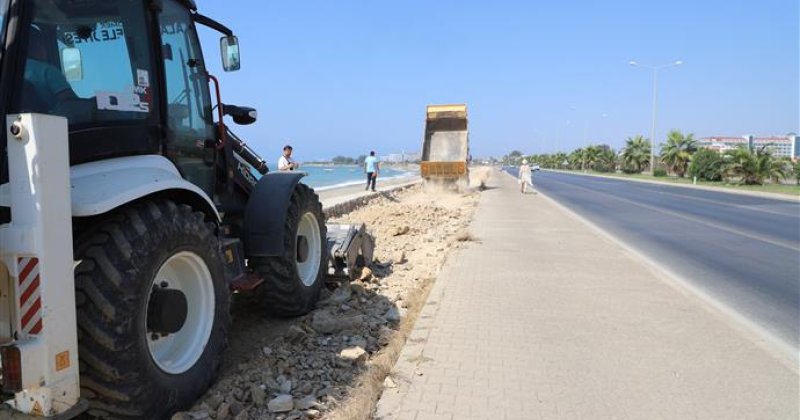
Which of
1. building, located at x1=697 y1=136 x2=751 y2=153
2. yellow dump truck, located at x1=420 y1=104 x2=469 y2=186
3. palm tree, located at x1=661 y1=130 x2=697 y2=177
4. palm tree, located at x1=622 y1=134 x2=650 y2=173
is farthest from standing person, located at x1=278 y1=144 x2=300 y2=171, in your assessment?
palm tree, located at x1=622 y1=134 x2=650 y2=173

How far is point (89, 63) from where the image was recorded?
3490mm

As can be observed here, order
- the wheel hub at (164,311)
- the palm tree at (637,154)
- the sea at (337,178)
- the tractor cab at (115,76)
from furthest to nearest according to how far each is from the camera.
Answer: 1. the palm tree at (637,154)
2. the sea at (337,178)
3. the wheel hub at (164,311)
4. the tractor cab at (115,76)

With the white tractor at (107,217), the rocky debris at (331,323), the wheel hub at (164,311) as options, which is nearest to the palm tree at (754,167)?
the rocky debris at (331,323)

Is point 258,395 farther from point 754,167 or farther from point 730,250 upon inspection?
point 754,167

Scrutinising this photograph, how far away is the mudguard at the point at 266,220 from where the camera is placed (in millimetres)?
5316

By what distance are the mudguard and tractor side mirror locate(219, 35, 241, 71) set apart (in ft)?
3.70

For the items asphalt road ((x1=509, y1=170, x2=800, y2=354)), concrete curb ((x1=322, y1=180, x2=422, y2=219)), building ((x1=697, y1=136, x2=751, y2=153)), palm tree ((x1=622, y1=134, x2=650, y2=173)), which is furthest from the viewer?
palm tree ((x1=622, y1=134, x2=650, y2=173))

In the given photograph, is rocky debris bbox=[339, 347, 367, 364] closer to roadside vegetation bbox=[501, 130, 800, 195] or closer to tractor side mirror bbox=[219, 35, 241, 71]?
tractor side mirror bbox=[219, 35, 241, 71]

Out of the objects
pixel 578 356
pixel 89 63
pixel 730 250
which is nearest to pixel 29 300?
pixel 89 63

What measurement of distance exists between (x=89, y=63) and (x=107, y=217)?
37.5 inches

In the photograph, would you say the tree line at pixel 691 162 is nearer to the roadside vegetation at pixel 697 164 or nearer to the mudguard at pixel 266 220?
the roadside vegetation at pixel 697 164

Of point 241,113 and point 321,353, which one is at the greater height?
point 241,113

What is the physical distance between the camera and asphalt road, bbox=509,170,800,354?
22.5ft

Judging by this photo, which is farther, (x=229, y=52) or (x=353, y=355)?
(x=229, y=52)
